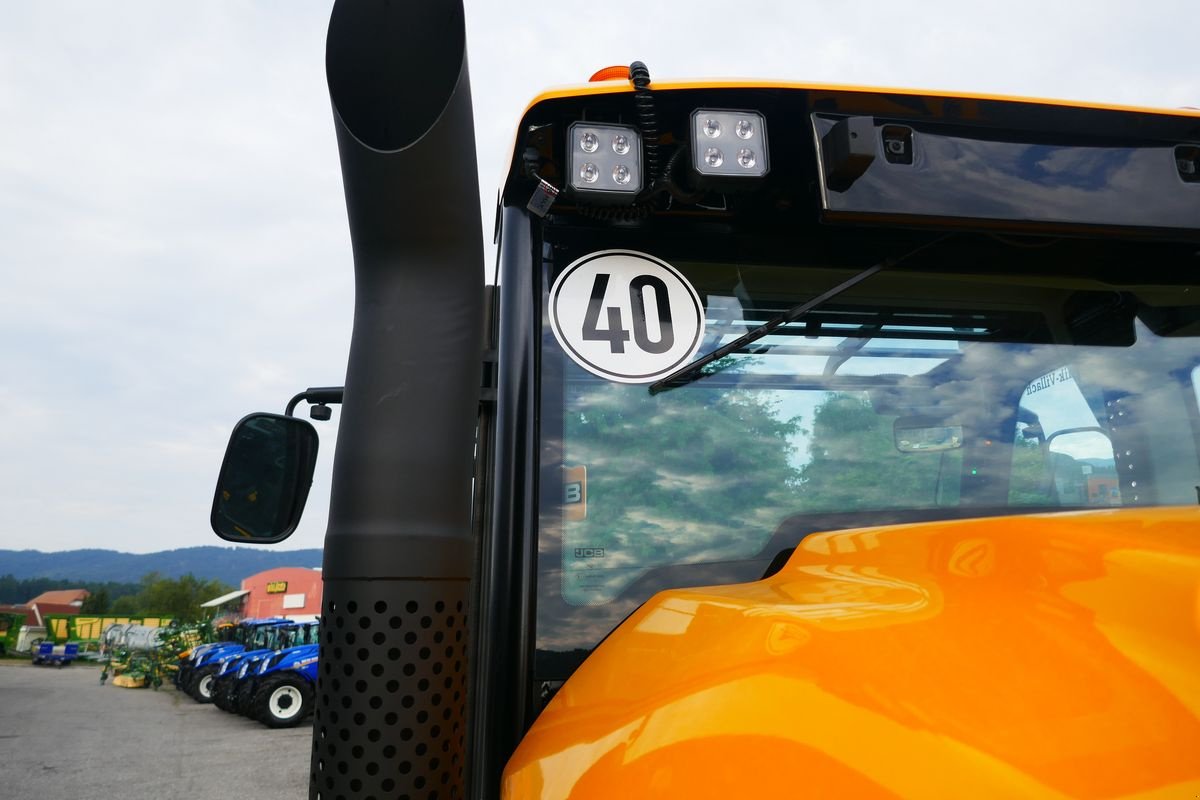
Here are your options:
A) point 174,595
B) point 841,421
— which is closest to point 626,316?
point 841,421

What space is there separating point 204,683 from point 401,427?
25984 millimetres

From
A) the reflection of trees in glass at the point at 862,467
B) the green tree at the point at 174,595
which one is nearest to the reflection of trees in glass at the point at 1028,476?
the reflection of trees in glass at the point at 862,467

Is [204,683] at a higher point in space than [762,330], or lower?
lower

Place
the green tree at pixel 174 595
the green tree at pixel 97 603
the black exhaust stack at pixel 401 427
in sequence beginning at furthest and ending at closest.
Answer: the green tree at pixel 97 603, the green tree at pixel 174 595, the black exhaust stack at pixel 401 427

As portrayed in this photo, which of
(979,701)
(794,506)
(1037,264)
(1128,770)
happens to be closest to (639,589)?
(794,506)

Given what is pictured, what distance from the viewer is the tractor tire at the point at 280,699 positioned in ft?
56.1

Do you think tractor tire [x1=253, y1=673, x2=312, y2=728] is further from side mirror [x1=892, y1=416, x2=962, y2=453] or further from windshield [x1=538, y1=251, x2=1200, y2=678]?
side mirror [x1=892, y1=416, x2=962, y2=453]

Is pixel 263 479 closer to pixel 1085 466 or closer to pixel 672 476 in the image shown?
pixel 672 476

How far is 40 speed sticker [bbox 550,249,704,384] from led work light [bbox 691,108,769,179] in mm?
209

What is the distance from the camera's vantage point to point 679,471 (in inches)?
58.2

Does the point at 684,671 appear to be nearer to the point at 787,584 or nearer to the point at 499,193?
the point at 787,584

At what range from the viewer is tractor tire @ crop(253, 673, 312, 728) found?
1711cm

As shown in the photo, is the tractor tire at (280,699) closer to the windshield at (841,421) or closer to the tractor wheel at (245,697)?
the tractor wheel at (245,697)

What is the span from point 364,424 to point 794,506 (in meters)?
0.75
